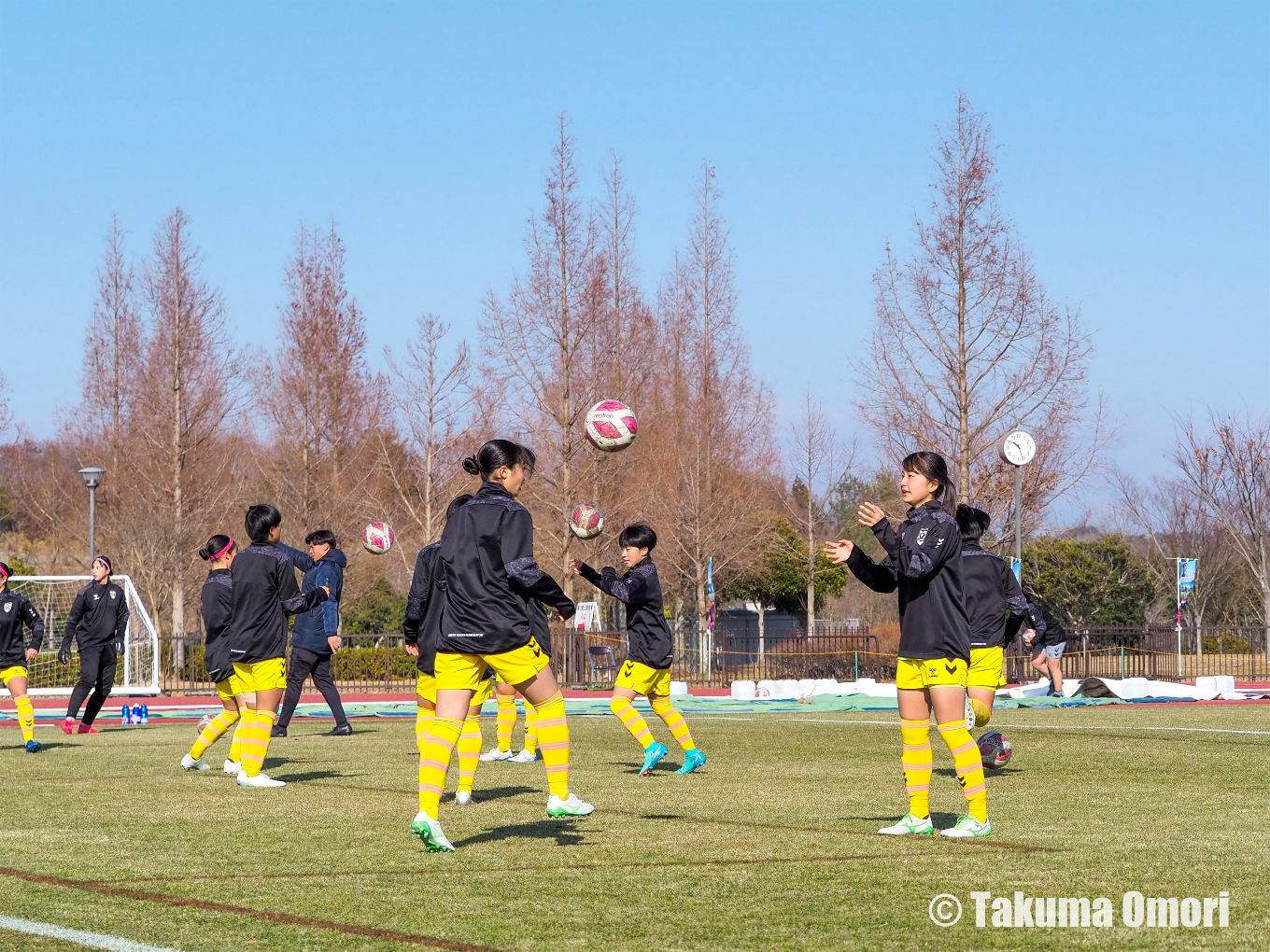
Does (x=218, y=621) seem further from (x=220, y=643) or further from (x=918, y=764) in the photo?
(x=918, y=764)

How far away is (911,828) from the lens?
297 inches

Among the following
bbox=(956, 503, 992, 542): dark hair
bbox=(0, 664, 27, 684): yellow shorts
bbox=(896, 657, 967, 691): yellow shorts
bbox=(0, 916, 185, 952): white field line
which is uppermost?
bbox=(956, 503, 992, 542): dark hair

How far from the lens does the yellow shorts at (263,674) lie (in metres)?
10.8

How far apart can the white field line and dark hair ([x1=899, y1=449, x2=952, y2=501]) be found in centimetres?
444

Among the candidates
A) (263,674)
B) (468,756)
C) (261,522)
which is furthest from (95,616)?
(468,756)

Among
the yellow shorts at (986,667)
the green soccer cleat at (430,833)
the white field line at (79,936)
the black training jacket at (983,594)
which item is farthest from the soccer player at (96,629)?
the white field line at (79,936)

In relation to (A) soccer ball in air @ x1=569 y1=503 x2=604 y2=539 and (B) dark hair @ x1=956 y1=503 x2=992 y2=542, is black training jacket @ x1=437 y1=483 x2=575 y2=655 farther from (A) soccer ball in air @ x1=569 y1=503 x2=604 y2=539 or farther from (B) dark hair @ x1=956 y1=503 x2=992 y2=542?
(A) soccer ball in air @ x1=569 y1=503 x2=604 y2=539

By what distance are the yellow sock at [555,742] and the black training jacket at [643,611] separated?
3.84m

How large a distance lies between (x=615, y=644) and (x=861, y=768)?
24.3 metres

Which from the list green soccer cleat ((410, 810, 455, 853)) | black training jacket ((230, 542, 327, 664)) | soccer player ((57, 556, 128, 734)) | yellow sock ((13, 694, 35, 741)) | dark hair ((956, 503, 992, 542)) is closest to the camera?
green soccer cleat ((410, 810, 455, 853))

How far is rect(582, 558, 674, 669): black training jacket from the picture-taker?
11.4 meters

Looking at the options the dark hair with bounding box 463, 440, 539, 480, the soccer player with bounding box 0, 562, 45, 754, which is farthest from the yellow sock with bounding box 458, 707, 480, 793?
the soccer player with bounding box 0, 562, 45, 754

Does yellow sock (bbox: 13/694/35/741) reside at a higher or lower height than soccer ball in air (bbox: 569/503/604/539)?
lower

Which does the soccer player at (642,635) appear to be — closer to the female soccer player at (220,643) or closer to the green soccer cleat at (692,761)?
the green soccer cleat at (692,761)
